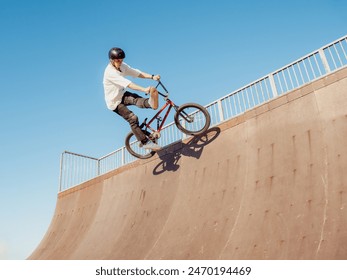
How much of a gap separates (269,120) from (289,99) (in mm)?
831

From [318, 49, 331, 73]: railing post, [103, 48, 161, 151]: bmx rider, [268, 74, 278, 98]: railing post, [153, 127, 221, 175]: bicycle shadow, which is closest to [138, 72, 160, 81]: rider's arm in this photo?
[103, 48, 161, 151]: bmx rider

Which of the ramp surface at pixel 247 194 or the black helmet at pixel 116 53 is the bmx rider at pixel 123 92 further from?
the ramp surface at pixel 247 194

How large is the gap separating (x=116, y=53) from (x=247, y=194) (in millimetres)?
5289

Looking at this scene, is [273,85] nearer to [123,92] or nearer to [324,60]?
[324,60]

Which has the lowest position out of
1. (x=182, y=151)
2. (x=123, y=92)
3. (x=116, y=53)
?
(x=182, y=151)

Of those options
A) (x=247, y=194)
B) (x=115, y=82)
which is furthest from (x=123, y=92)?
(x=247, y=194)

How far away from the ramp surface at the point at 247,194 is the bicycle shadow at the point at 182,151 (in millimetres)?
47

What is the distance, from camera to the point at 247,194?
6457mm

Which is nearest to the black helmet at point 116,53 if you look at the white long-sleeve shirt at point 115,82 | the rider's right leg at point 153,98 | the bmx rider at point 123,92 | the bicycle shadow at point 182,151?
the bmx rider at point 123,92

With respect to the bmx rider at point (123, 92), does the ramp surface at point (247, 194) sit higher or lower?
lower

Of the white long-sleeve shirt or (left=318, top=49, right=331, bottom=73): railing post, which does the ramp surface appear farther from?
the white long-sleeve shirt

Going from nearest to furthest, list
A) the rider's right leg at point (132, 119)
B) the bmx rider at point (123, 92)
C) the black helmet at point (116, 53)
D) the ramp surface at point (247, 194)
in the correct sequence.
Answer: the ramp surface at point (247, 194) < the bmx rider at point (123, 92) < the black helmet at point (116, 53) < the rider's right leg at point (132, 119)

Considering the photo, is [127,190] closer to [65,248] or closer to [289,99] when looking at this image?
[65,248]

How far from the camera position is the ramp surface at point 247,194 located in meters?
4.99
